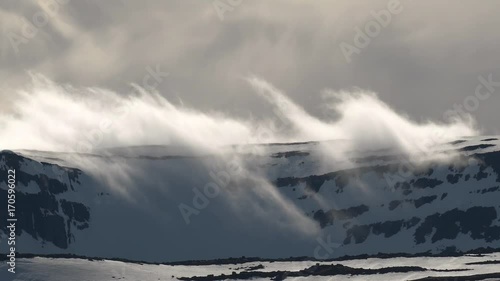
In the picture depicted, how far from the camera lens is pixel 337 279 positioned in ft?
606

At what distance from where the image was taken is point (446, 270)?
196 metres

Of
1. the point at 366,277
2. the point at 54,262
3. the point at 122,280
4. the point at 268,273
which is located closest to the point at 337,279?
the point at 366,277

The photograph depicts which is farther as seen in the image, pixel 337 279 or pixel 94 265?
pixel 94 265

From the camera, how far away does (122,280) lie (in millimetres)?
186000

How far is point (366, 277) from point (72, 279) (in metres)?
43.7

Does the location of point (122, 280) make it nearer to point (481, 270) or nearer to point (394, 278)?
point (394, 278)

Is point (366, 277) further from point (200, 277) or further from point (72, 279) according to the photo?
point (72, 279)

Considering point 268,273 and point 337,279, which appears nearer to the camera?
point 337,279

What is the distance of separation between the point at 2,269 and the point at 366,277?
177 feet

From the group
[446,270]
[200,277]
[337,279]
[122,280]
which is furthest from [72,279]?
[446,270]

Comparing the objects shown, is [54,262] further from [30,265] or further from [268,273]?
[268,273]

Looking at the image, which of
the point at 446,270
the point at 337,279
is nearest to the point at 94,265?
the point at 337,279

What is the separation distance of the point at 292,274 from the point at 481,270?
29.1 m

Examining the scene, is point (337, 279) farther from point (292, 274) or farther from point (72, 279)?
point (72, 279)
